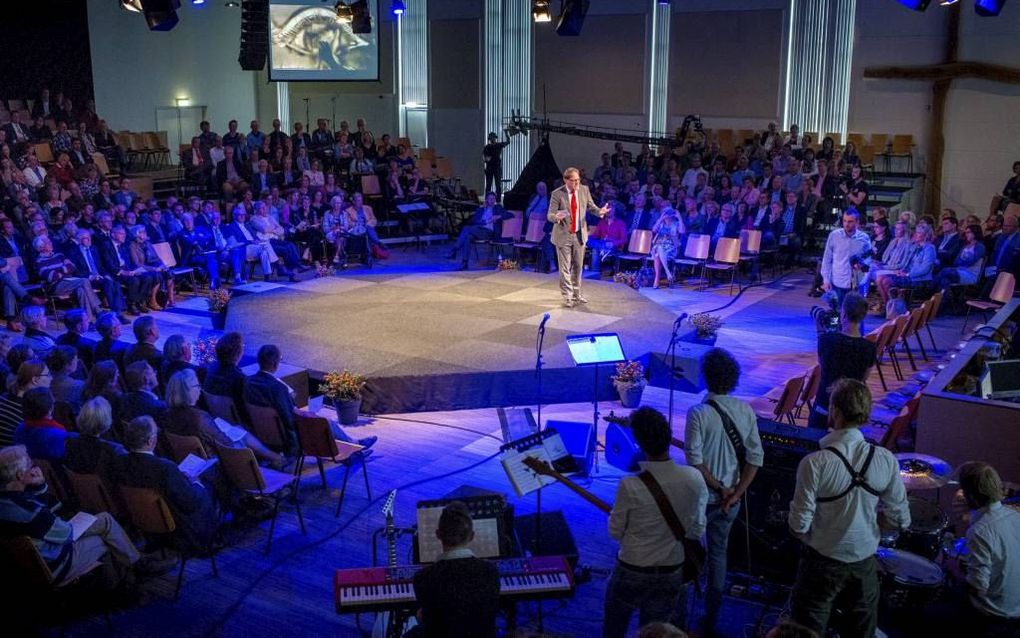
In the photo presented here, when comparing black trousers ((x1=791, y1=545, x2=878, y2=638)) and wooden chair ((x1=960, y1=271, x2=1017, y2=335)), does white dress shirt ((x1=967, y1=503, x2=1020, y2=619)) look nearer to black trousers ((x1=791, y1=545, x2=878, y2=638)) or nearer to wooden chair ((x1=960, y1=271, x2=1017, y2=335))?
black trousers ((x1=791, y1=545, x2=878, y2=638))

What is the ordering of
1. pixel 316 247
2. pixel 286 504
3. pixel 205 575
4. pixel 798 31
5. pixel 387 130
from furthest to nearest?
pixel 387 130 → pixel 798 31 → pixel 316 247 → pixel 286 504 → pixel 205 575

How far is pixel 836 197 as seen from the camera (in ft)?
48.4

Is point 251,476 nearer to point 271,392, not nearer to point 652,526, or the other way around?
point 271,392

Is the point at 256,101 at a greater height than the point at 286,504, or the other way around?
the point at 256,101

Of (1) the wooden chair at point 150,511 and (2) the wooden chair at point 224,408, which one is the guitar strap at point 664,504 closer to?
(1) the wooden chair at point 150,511

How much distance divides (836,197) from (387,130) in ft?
38.2

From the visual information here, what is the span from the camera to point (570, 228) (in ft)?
34.5

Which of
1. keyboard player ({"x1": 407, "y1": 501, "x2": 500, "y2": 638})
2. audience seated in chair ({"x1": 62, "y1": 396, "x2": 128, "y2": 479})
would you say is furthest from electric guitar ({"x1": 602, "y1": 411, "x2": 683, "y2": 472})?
keyboard player ({"x1": 407, "y1": 501, "x2": 500, "y2": 638})

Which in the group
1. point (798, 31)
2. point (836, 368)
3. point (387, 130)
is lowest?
point (836, 368)

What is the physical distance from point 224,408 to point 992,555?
463 cm

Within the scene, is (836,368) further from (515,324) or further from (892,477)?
(515,324)

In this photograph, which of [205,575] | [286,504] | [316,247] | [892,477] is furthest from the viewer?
[316,247]

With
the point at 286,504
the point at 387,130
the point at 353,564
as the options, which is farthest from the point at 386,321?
the point at 387,130

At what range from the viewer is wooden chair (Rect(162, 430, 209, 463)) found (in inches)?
223
